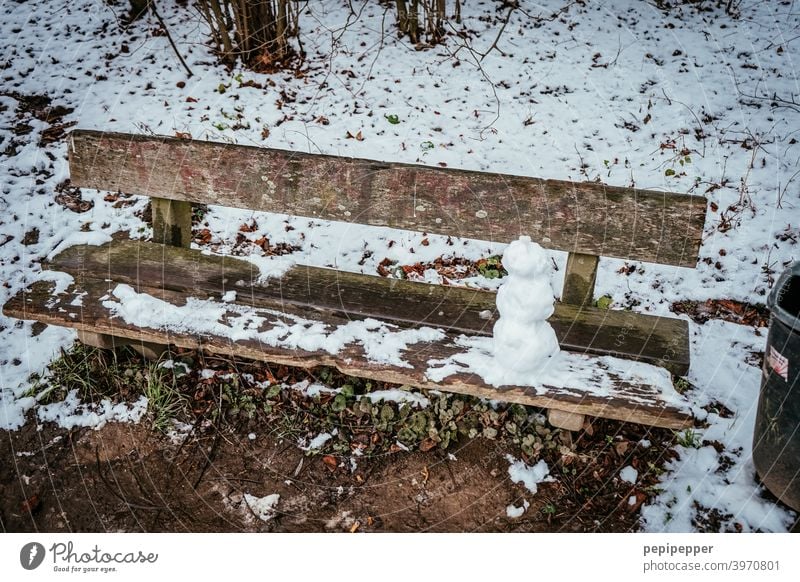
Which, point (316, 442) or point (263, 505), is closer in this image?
point (263, 505)

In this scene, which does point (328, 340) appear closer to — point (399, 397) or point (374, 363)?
point (374, 363)

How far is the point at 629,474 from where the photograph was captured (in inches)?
113

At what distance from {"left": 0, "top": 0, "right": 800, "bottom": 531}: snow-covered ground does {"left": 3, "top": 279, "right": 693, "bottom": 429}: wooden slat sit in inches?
22.0

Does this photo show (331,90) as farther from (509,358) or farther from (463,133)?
(509,358)

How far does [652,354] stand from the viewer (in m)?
2.75

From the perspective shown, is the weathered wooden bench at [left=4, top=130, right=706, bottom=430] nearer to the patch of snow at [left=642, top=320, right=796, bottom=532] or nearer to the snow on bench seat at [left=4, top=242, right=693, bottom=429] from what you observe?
the snow on bench seat at [left=4, top=242, right=693, bottom=429]

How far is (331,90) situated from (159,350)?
139 inches

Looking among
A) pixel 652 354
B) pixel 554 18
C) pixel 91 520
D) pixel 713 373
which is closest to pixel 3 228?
pixel 91 520

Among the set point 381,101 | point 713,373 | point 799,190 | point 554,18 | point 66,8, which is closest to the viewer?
point 713,373

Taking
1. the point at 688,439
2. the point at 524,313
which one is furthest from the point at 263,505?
the point at 688,439

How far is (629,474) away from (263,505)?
70.8 inches

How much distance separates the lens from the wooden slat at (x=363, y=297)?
2840 mm

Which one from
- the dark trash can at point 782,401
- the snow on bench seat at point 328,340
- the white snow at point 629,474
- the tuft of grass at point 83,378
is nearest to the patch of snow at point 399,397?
the snow on bench seat at point 328,340

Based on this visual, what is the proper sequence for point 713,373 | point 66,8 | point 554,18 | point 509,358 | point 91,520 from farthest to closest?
point 66,8, point 554,18, point 713,373, point 91,520, point 509,358
